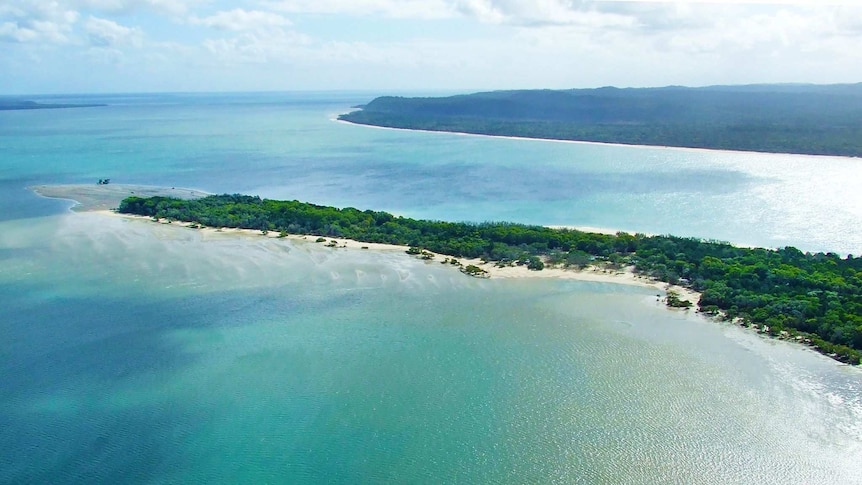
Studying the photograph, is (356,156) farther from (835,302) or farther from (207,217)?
(835,302)

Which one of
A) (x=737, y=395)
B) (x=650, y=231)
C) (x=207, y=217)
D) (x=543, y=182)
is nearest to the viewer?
(x=737, y=395)

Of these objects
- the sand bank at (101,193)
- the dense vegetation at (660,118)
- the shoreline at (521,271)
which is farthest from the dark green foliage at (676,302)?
the dense vegetation at (660,118)

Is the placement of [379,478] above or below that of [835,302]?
below

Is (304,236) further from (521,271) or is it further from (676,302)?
(676,302)

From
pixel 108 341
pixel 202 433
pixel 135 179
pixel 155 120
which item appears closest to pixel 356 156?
pixel 135 179

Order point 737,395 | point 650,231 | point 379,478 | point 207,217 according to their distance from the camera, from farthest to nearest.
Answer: point 207,217, point 650,231, point 737,395, point 379,478

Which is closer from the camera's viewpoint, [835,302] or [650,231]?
[835,302]
